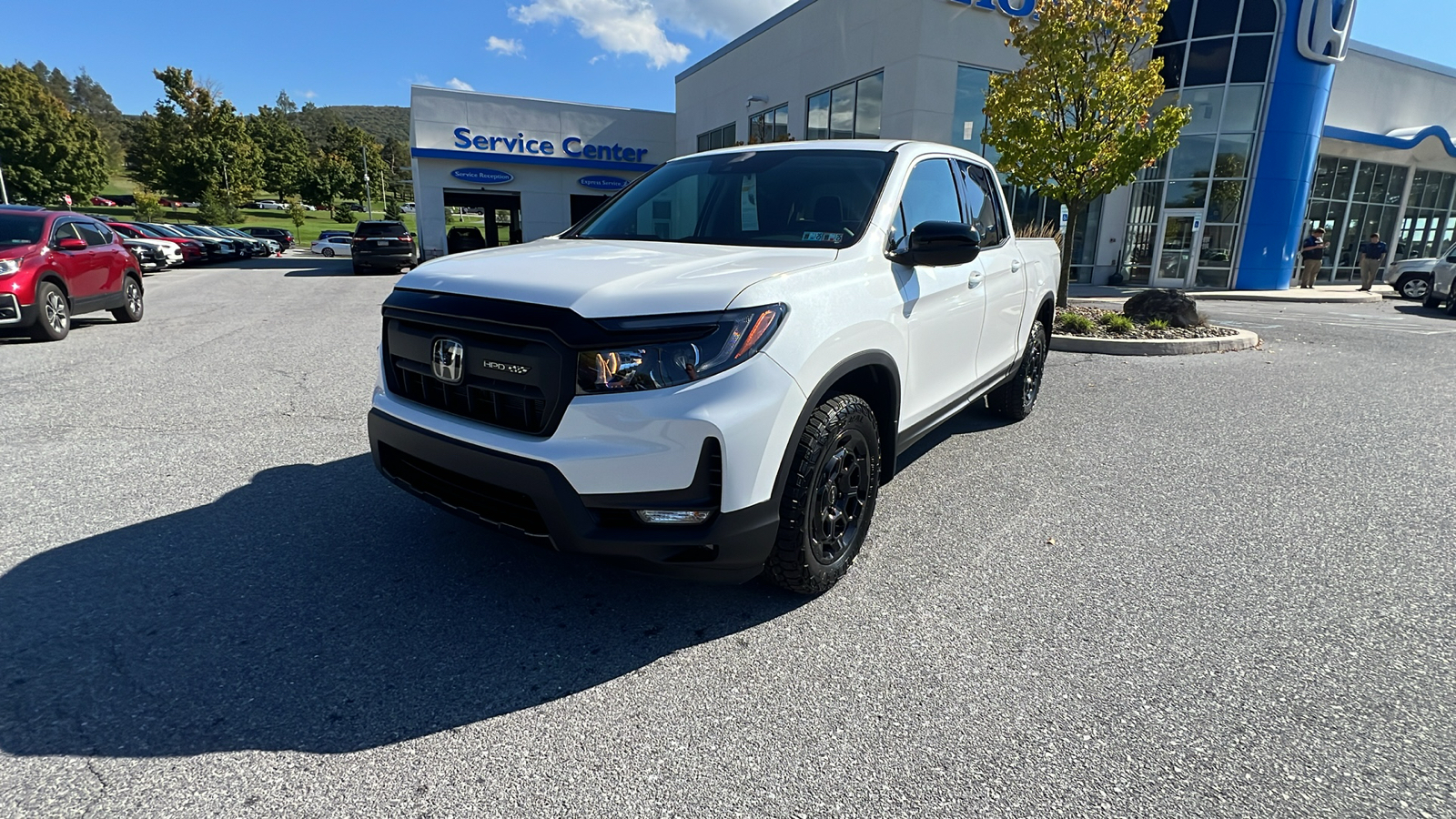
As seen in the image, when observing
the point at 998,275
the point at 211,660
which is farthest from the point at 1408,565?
the point at 211,660

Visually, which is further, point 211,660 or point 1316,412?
point 1316,412

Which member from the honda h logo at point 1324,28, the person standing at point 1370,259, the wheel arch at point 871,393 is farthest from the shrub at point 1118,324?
the person standing at point 1370,259

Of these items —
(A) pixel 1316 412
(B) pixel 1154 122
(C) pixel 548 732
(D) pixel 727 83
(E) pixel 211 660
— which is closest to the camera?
(C) pixel 548 732

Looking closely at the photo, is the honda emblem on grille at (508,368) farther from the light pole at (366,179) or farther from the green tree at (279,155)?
the green tree at (279,155)

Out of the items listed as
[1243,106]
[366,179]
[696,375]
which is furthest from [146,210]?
[696,375]

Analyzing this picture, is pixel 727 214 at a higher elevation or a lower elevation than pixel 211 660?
higher

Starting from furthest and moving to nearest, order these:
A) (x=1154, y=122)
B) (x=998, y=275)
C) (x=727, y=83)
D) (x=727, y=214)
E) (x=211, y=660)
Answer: (x=727, y=83) → (x=1154, y=122) → (x=998, y=275) → (x=727, y=214) → (x=211, y=660)

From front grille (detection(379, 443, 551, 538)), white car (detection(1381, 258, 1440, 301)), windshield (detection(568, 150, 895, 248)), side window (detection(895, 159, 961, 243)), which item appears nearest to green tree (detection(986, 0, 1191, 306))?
side window (detection(895, 159, 961, 243))

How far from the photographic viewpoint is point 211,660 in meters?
2.50

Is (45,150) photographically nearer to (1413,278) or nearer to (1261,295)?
(1261,295)

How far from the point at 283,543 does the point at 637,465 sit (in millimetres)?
2100

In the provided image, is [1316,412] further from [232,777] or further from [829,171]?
[232,777]

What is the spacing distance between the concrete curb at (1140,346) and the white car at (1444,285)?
10.7 meters

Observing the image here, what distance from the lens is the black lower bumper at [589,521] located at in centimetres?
237
